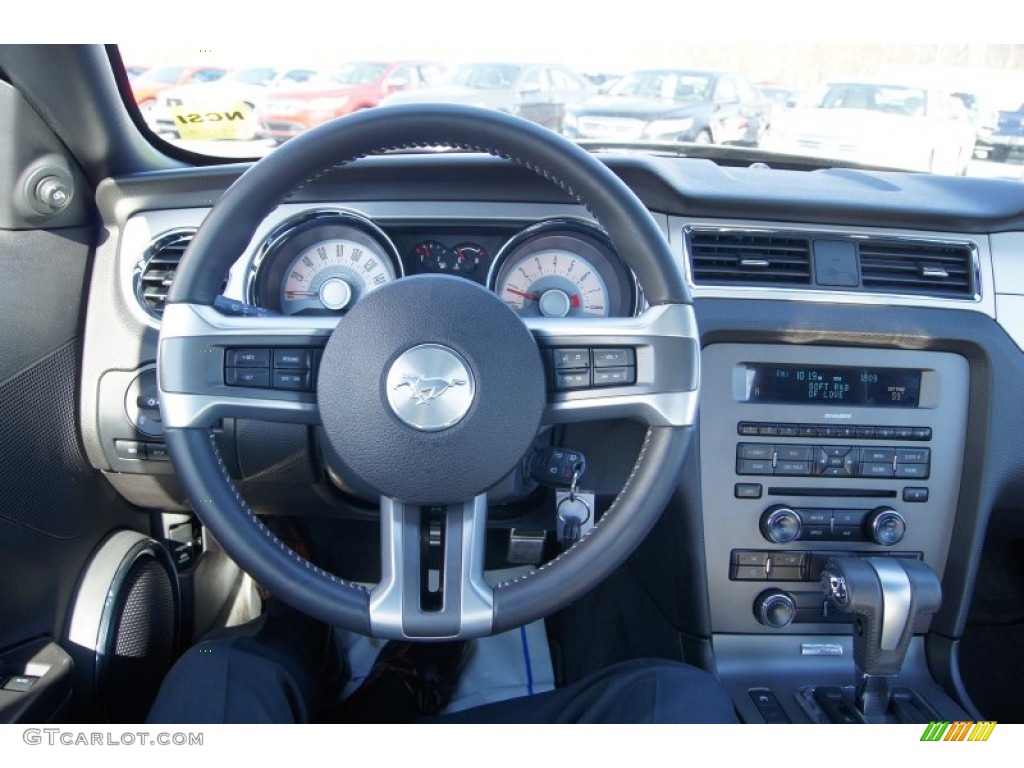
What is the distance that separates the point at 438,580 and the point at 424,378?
335mm

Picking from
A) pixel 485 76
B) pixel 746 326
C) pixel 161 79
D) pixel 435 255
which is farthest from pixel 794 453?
pixel 485 76

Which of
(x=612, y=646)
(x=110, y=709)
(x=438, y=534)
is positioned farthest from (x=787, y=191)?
(x=110, y=709)

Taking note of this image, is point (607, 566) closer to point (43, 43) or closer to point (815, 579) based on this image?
point (815, 579)

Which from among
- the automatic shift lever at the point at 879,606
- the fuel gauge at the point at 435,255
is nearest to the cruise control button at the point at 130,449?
the fuel gauge at the point at 435,255

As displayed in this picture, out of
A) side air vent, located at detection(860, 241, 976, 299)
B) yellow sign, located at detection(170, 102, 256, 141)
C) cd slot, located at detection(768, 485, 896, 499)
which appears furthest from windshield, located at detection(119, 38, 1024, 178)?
cd slot, located at detection(768, 485, 896, 499)

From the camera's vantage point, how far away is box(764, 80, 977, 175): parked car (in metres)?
2.42

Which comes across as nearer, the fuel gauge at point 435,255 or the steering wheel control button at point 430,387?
the steering wheel control button at point 430,387

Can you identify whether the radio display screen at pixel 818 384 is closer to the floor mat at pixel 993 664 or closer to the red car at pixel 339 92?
the floor mat at pixel 993 664

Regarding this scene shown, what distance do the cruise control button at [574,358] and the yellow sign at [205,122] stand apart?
1193 mm

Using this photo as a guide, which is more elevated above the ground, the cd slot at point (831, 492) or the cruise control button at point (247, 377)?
the cruise control button at point (247, 377)

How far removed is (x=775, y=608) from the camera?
1884mm

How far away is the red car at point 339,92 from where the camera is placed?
8.78 ft

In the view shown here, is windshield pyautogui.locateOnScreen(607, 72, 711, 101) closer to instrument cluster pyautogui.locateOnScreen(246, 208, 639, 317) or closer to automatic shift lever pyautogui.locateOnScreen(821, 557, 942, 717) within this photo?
instrument cluster pyautogui.locateOnScreen(246, 208, 639, 317)

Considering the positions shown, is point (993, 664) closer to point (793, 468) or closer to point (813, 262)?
point (793, 468)
